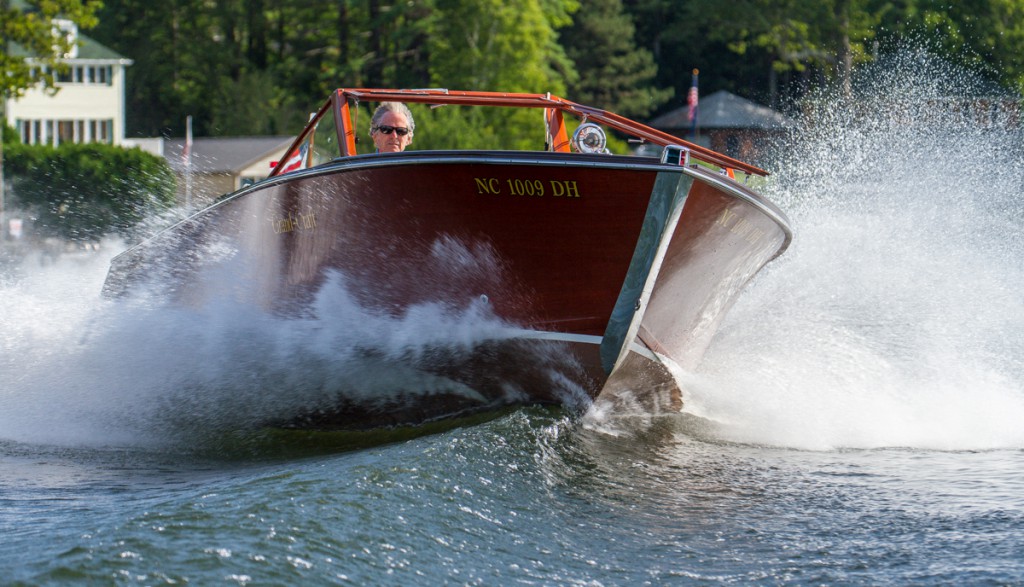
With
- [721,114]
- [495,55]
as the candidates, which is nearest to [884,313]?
[495,55]

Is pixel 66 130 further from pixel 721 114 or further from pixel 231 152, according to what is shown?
pixel 721 114

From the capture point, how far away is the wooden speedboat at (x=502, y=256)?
6508mm

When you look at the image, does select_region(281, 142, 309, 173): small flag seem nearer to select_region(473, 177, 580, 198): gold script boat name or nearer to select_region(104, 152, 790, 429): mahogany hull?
select_region(104, 152, 790, 429): mahogany hull

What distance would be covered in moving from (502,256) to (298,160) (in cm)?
187

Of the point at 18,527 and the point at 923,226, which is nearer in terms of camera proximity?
the point at 18,527

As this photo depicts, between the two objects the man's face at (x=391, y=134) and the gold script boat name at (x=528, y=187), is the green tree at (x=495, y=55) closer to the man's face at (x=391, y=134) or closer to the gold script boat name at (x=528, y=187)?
the man's face at (x=391, y=134)

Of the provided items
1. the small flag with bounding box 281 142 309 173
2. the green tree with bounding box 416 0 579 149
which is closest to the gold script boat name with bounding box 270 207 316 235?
the small flag with bounding box 281 142 309 173

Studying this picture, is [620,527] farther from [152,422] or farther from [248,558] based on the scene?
[152,422]

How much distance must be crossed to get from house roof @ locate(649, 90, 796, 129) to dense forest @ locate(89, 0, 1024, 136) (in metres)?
0.99

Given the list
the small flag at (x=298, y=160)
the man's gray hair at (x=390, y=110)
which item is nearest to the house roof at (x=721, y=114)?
the small flag at (x=298, y=160)

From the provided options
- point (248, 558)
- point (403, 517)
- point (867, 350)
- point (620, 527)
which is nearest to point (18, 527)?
point (248, 558)

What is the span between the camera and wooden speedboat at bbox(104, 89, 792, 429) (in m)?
6.51

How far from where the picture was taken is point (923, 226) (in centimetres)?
1420

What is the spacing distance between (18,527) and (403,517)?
58.5 inches
